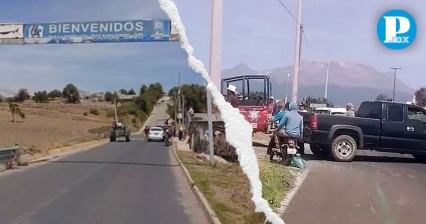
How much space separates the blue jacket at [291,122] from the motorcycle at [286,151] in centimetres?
15

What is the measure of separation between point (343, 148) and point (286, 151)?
7.04 metres

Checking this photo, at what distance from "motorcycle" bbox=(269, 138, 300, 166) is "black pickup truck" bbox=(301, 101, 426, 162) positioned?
6.09 m

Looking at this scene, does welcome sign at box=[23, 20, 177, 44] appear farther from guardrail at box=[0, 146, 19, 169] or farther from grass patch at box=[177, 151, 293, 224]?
guardrail at box=[0, 146, 19, 169]

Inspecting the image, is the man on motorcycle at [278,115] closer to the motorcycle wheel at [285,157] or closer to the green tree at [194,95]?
the motorcycle wheel at [285,157]

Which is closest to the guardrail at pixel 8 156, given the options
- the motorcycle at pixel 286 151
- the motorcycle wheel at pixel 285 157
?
the motorcycle wheel at pixel 285 157

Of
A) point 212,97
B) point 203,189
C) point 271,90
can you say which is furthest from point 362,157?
point 212,97

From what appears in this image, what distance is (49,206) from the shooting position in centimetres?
994

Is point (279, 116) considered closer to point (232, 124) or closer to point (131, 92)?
point (131, 92)

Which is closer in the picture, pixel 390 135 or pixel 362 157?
pixel 390 135

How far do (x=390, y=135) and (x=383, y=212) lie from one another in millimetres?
7127

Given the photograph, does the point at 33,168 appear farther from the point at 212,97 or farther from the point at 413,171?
the point at 212,97

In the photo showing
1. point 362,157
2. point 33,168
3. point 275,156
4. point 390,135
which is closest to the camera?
point 275,156

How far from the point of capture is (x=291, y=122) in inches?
287

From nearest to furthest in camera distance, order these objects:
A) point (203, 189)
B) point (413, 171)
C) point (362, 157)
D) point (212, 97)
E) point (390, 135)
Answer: point (212, 97) < point (203, 189) < point (413, 171) < point (390, 135) < point (362, 157)
